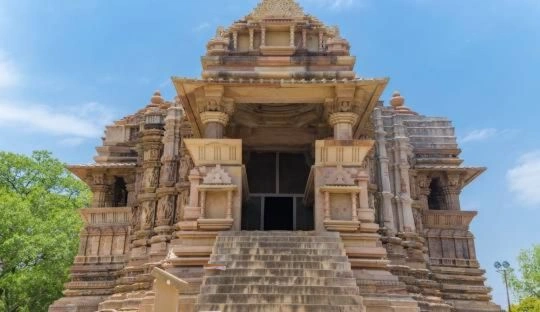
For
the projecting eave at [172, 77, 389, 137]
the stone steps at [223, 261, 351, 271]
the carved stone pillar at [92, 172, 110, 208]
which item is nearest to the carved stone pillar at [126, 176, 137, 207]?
the carved stone pillar at [92, 172, 110, 208]

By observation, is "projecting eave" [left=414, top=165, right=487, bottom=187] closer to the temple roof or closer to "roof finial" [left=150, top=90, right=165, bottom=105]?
the temple roof

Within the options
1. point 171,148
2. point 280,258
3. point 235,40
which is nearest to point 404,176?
point 235,40

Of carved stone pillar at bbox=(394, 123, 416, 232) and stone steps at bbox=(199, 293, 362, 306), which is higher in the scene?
carved stone pillar at bbox=(394, 123, 416, 232)

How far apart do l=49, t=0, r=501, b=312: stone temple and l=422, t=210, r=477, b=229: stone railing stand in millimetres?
45

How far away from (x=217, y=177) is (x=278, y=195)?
14.8 ft

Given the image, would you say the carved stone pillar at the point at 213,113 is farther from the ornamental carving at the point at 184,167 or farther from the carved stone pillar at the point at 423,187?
the carved stone pillar at the point at 423,187

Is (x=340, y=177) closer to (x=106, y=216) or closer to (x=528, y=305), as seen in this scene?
(x=106, y=216)

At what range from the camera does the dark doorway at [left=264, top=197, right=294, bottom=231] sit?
15.9m

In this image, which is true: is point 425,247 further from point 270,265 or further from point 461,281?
point 270,265

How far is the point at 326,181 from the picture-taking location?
11969mm

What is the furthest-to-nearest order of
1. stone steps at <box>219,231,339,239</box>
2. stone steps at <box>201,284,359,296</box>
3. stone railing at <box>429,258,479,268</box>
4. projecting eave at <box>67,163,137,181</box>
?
projecting eave at <box>67,163,137,181</box> → stone railing at <box>429,258,479,268</box> → stone steps at <box>219,231,339,239</box> → stone steps at <box>201,284,359,296</box>

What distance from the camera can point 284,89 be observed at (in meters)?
13.0

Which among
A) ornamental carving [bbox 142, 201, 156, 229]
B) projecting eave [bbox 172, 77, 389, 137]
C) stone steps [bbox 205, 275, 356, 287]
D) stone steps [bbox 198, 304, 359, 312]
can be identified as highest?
projecting eave [bbox 172, 77, 389, 137]

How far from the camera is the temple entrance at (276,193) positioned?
15688mm
